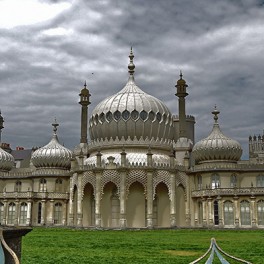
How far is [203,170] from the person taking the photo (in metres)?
49.1

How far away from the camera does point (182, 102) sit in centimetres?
5647

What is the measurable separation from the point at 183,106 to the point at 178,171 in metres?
11.1

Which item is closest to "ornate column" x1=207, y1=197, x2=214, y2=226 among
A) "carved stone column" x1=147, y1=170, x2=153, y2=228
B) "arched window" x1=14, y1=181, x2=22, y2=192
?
"carved stone column" x1=147, y1=170, x2=153, y2=228

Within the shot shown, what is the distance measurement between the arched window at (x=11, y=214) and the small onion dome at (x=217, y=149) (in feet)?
79.2

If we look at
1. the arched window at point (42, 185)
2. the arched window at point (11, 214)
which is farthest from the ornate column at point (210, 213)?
the arched window at point (11, 214)

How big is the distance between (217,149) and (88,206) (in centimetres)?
1653

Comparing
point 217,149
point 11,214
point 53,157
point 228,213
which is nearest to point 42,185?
point 53,157

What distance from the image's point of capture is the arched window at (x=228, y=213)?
4556 centimetres

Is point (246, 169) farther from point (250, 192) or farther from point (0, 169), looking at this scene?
point (0, 169)

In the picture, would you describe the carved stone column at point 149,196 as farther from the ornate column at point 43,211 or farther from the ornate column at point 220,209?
the ornate column at point 43,211

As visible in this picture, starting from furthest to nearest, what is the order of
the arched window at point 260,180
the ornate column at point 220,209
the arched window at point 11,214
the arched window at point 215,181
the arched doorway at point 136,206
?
1. the arched window at point 11,214
2. the arched window at point 260,180
3. the arched window at point 215,181
4. the arched doorway at point 136,206
5. the ornate column at point 220,209

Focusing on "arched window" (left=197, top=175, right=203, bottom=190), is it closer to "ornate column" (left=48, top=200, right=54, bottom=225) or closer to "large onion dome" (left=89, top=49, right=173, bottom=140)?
"large onion dome" (left=89, top=49, right=173, bottom=140)

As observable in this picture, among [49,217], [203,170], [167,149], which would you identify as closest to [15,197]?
[49,217]

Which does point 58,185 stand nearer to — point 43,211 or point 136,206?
point 43,211
